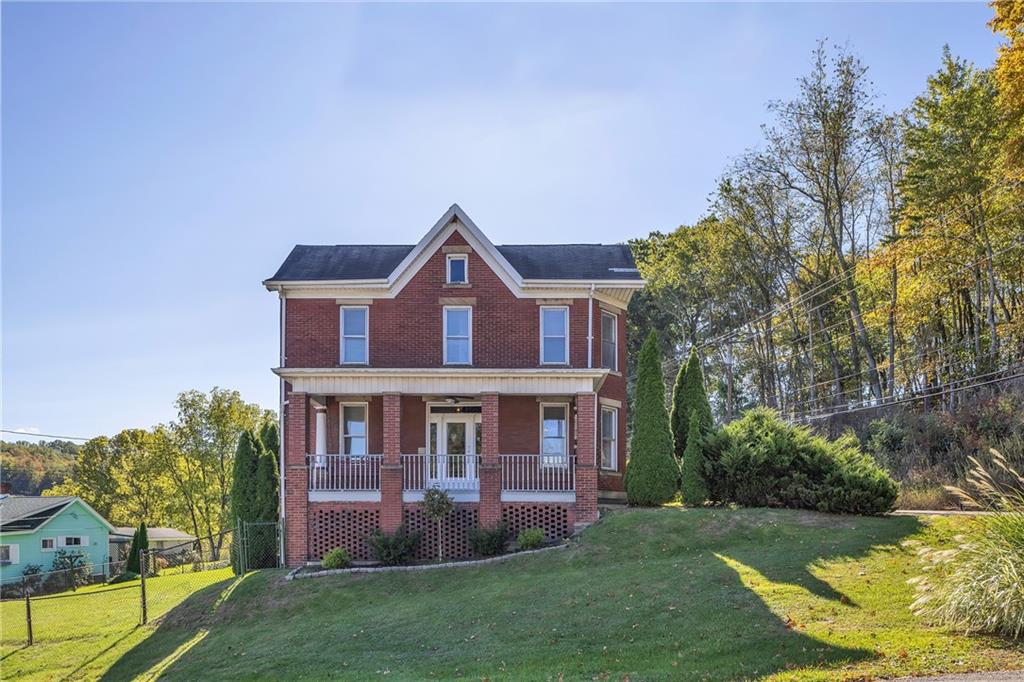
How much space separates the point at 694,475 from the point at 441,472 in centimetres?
667

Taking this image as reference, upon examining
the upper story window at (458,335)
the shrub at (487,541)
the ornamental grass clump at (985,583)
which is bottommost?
the shrub at (487,541)

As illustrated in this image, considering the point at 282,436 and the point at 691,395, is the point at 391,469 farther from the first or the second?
the point at 691,395

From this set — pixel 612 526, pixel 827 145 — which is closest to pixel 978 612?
pixel 612 526

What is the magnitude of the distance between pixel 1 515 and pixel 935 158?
43.5m

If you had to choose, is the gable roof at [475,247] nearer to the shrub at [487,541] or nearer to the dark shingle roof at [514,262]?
the dark shingle roof at [514,262]

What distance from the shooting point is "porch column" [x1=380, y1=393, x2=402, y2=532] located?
73.7 feet

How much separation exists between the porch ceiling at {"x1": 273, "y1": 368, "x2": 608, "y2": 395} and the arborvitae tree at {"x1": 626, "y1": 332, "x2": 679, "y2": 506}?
9.05 ft

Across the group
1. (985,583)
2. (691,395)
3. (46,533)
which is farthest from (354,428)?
(46,533)

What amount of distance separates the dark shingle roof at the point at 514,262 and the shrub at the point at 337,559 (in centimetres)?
801

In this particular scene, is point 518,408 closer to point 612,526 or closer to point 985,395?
point 612,526

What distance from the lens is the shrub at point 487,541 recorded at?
2144 cm

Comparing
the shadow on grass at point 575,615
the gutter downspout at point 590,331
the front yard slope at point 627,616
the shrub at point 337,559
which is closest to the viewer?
the front yard slope at point 627,616

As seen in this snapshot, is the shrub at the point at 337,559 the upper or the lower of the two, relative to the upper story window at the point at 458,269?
lower

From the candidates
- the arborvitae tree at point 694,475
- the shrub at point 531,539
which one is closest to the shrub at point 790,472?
the arborvitae tree at point 694,475
